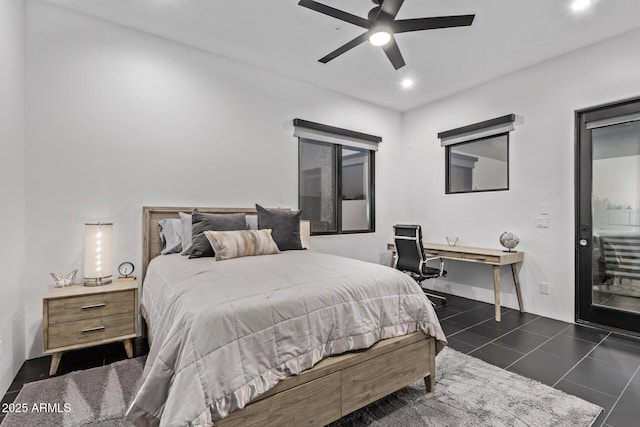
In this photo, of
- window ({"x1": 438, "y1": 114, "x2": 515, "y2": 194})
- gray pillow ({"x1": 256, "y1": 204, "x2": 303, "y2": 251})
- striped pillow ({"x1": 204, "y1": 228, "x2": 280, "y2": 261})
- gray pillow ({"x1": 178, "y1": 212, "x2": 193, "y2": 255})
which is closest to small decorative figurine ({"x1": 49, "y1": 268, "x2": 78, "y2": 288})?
gray pillow ({"x1": 178, "y1": 212, "x2": 193, "y2": 255})

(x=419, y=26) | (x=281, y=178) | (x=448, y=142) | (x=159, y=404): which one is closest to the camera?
(x=159, y=404)

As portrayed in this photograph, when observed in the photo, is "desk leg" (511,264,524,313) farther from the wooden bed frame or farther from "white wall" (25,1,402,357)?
"white wall" (25,1,402,357)

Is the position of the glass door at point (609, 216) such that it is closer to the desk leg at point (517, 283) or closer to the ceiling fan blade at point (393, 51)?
the desk leg at point (517, 283)

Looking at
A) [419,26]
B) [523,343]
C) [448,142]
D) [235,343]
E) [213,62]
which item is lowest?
[523,343]

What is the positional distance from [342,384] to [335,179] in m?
3.29

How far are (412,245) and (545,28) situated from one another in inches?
98.4

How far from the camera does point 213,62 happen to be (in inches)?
134

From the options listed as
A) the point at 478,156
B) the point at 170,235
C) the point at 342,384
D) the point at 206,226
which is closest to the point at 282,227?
the point at 206,226

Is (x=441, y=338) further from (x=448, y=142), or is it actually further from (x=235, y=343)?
(x=448, y=142)

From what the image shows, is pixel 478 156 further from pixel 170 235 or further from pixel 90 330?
pixel 90 330

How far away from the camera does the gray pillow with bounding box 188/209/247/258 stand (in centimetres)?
263

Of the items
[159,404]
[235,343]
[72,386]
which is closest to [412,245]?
[235,343]

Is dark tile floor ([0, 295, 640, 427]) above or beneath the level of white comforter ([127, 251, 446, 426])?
beneath

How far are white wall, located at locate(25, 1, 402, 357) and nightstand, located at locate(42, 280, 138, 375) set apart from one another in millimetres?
548
